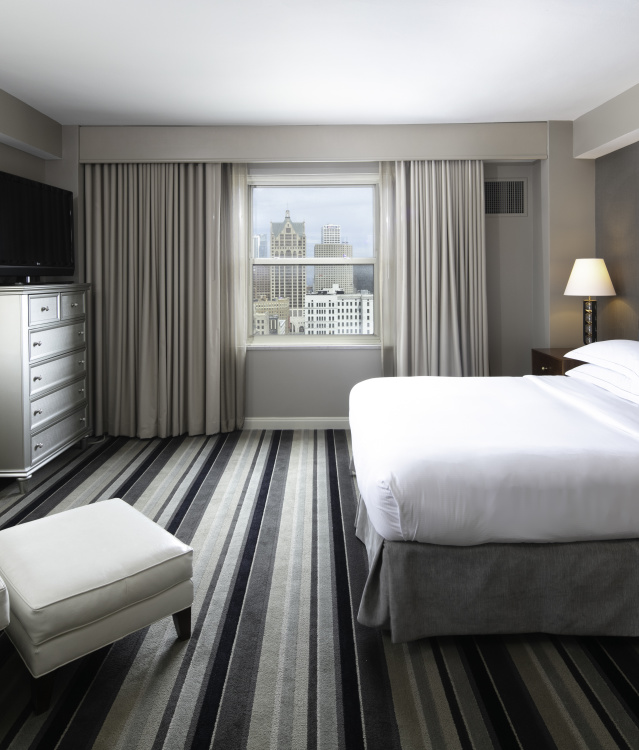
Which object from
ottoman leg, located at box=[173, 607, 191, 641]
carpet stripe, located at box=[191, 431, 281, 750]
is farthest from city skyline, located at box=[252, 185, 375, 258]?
ottoman leg, located at box=[173, 607, 191, 641]

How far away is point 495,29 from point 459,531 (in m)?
2.43

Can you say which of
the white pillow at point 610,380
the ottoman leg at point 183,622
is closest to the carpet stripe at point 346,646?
the ottoman leg at point 183,622

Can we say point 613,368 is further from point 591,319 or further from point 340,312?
point 340,312

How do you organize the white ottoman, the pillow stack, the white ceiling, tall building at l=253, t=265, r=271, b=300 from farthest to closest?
tall building at l=253, t=265, r=271, b=300
the pillow stack
the white ceiling
the white ottoman

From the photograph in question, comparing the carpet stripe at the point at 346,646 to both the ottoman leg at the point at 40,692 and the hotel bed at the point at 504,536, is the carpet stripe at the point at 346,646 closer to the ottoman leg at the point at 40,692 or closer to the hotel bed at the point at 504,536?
the hotel bed at the point at 504,536

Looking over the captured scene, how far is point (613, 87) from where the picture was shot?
3.84m

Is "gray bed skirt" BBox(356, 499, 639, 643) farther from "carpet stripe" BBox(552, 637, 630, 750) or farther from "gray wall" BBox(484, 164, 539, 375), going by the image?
"gray wall" BBox(484, 164, 539, 375)

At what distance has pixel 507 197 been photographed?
5020mm

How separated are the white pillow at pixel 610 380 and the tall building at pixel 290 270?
2.43m

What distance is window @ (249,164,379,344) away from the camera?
5172 mm

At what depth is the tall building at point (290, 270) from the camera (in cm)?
521

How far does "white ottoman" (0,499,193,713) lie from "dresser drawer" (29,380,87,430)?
67.1 inches

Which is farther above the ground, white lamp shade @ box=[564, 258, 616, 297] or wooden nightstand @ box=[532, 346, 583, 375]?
white lamp shade @ box=[564, 258, 616, 297]

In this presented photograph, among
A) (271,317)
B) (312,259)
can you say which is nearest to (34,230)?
(271,317)
